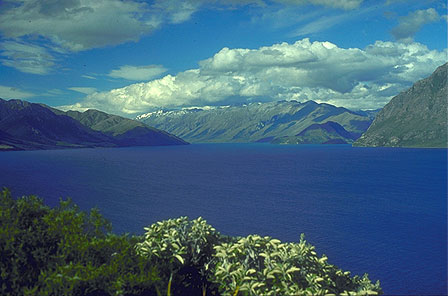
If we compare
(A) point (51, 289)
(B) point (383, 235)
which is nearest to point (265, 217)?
(B) point (383, 235)

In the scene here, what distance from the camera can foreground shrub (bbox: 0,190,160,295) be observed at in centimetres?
2869

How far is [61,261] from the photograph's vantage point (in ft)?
102

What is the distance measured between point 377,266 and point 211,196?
98198 millimetres

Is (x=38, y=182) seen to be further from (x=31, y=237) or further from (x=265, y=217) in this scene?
(x=31, y=237)

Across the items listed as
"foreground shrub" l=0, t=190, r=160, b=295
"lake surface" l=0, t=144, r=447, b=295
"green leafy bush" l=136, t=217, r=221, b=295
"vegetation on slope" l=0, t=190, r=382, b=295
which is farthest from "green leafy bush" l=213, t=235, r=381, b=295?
"lake surface" l=0, t=144, r=447, b=295

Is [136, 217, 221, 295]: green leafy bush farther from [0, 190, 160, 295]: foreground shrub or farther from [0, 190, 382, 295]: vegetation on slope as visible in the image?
[0, 190, 160, 295]: foreground shrub

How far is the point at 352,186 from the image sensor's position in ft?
650

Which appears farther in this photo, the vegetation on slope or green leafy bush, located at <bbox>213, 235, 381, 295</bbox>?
green leafy bush, located at <bbox>213, 235, 381, 295</bbox>

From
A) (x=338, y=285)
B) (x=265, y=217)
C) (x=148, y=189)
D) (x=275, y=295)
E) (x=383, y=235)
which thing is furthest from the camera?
(x=148, y=189)

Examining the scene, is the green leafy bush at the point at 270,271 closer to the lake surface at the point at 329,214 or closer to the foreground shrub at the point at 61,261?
the foreground shrub at the point at 61,261

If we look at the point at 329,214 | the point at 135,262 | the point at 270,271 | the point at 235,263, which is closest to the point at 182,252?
the point at 135,262

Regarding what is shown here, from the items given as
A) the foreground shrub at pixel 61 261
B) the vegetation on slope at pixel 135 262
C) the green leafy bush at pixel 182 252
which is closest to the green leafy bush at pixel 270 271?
the vegetation on slope at pixel 135 262

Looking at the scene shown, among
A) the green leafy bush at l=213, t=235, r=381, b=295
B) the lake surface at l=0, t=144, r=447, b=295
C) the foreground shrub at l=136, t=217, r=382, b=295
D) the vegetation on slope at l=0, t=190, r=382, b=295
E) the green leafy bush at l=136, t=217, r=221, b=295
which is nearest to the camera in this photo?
the vegetation on slope at l=0, t=190, r=382, b=295

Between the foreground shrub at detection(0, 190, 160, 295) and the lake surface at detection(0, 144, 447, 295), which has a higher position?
the foreground shrub at detection(0, 190, 160, 295)
